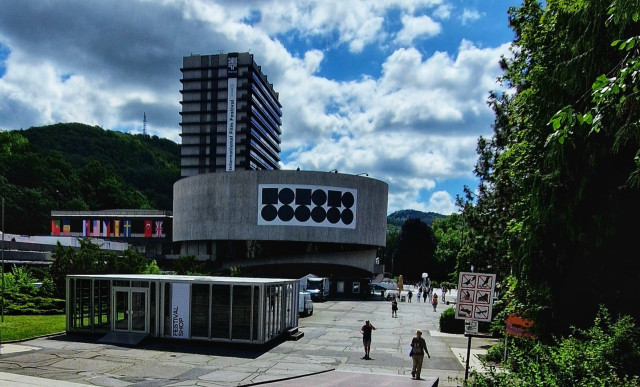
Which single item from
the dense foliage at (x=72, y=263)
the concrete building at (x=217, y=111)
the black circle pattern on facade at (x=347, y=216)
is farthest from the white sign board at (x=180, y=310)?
the concrete building at (x=217, y=111)

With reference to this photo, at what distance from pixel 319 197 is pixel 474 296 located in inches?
2126

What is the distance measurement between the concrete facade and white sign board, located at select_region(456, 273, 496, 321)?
53179 millimetres

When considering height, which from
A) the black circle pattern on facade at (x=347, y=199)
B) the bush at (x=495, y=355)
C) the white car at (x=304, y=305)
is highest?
the black circle pattern on facade at (x=347, y=199)

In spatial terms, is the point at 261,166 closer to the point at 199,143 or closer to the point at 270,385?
the point at 199,143

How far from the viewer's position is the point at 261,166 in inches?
5271

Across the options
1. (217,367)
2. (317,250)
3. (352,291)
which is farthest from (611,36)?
(317,250)

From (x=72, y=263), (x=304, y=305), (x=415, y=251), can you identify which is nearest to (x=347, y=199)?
(x=304, y=305)

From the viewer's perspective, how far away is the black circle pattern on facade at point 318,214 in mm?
65812

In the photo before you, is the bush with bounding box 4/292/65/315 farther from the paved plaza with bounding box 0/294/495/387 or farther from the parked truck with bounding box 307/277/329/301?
the parked truck with bounding box 307/277/329/301

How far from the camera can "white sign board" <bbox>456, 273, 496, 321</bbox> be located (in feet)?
39.5

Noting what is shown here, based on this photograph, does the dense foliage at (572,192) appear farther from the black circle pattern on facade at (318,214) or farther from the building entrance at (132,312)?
the black circle pattern on facade at (318,214)

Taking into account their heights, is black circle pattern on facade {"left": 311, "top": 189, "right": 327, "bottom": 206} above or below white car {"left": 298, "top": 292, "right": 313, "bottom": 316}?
A: above

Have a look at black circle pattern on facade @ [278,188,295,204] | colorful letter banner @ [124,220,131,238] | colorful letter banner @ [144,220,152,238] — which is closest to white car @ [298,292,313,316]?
black circle pattern on facade @ [278,188,295,204]

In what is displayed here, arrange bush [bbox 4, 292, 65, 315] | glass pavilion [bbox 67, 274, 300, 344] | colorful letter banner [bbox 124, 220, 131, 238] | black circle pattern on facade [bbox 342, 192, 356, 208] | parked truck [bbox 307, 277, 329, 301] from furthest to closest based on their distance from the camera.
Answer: colorful letter banner [bbox 124, 220, 131, 238] < black circle pattern on facade [bbox 342, 192, 356, 208] < parked truck [bbox 307, 277, 329, 301] < bush [bbox 4, 292, 65, 315] < glass pavilion [bbox 67, 274, 300, 344]
